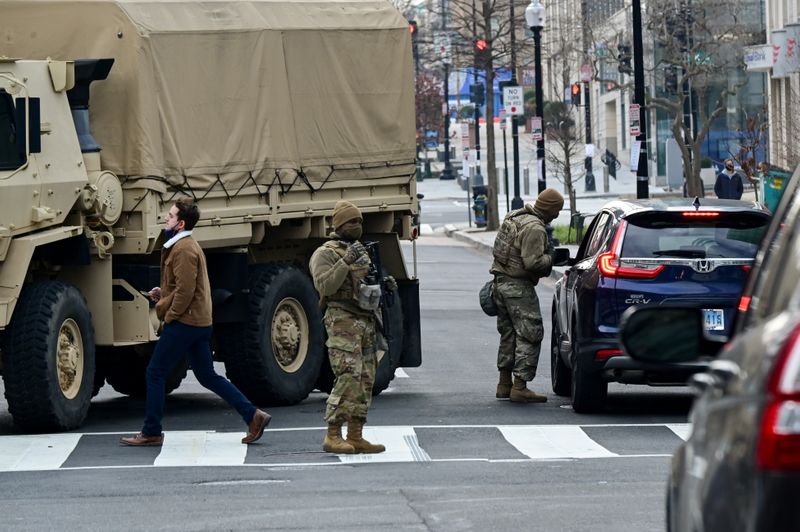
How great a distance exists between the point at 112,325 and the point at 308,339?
214 cm

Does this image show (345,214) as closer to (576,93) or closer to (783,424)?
(783,424)

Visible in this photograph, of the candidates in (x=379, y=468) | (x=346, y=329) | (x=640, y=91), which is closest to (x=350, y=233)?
(x=346, y=329)

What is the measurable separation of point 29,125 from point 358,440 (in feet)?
11.3

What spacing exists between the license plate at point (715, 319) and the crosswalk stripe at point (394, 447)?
2312mm

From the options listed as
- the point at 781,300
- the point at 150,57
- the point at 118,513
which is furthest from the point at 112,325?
the point at 781,300

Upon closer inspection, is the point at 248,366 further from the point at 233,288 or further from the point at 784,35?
the point at 784,35

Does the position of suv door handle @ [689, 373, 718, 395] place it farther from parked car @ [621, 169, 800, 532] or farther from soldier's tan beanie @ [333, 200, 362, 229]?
soldier's tan beanie @ [333, 200, 362, 229]

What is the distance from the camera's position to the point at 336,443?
11.8 metres

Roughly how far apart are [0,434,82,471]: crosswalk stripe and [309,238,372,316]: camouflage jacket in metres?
2.01

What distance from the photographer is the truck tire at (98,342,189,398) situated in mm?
15470

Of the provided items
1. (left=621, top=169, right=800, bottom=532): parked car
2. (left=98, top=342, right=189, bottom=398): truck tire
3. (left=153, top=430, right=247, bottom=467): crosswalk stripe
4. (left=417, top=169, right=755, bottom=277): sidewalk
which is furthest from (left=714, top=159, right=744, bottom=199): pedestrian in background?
(left=621, top=169, right=800, bottom=532): parked car

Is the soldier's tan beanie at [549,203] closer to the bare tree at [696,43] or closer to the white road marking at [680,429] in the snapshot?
the white road marking at [680,429]

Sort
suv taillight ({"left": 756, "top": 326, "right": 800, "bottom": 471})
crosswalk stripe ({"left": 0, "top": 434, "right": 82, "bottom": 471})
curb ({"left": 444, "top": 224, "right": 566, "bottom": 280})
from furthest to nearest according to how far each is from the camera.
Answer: curb ({"left": 444, "top": 224, "right": 566, "bottom": 280}), crosswalk stripe ({"left": 0, "top": 434, "right": 82, "bottom": 471}), suv taillight ({"left": 756, "top": 326, "right": 800, "bottom": 471})

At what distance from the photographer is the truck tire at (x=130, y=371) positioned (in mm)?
15470
